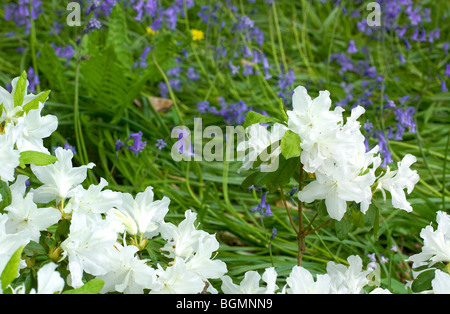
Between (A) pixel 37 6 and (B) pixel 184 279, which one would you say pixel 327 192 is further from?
(A) pixel 37 6

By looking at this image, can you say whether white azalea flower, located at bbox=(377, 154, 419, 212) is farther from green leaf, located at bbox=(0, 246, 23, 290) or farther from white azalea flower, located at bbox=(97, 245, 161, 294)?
green leaf, located at bbox=(0, 246, 23, 290)

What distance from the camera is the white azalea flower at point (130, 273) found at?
2.95 ft

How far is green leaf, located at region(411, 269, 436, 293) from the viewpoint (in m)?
1.00

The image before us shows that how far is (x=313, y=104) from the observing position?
1.02m

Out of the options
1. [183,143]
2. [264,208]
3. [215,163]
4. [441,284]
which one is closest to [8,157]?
[441,284]

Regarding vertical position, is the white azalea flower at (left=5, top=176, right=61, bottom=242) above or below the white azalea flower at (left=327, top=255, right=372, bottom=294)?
above

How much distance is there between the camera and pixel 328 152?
101 centimetres

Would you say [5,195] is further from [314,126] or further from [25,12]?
[25,12]

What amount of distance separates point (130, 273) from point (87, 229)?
97 millimetres

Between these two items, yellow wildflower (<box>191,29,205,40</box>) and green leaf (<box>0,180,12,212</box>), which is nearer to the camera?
green leaf (<box>0,180,12,212</box>)

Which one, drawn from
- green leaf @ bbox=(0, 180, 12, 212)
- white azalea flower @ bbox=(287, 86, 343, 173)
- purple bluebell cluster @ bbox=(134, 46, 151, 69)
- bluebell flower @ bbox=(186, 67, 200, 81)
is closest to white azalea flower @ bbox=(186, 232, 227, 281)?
white azalea flower @ bbox=(287, 86, 343, 173)
